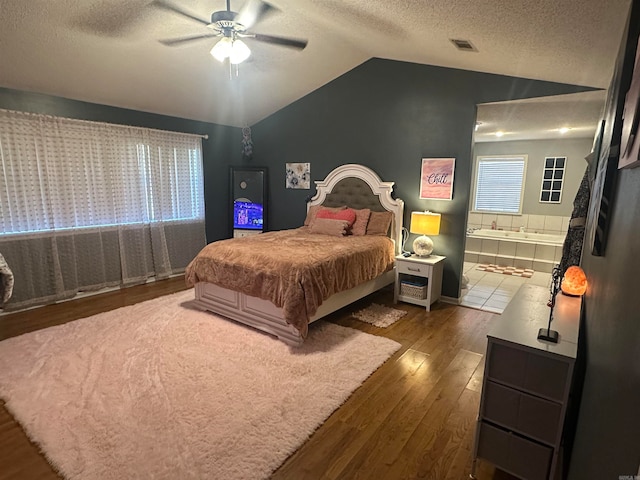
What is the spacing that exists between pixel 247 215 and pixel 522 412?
503 centimetres

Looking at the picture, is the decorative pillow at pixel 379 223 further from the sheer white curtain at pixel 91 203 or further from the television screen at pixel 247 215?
the sheer white curtain at pixel 91 203

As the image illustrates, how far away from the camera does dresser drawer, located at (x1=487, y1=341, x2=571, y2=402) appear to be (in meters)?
1.52

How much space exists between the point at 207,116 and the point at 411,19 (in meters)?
3.67

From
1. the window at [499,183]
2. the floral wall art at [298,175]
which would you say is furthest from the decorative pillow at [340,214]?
the window at [499,183]

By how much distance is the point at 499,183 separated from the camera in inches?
276

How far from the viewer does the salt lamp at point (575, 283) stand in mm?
2135

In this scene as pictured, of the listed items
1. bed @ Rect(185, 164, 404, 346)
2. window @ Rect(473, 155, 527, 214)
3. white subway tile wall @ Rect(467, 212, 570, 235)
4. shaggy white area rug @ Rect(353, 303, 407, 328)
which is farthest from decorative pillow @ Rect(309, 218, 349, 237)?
window @ Rect(473, 155, 527, 214)

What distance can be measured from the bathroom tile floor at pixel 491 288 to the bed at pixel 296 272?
3.61 ft

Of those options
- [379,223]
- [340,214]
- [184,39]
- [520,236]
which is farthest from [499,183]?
[184,39]

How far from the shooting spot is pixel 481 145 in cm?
718

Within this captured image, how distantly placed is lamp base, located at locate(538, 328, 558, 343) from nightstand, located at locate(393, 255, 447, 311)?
7.60 feet

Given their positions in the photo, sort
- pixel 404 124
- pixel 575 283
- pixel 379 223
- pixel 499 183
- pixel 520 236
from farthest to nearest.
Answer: pixel 499 183 < pixel 520 236 < pixel 379 223 < pixel 404 124 < pixel 575 283

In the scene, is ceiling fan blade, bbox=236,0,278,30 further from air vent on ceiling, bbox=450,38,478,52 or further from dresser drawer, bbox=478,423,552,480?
dresser drawer, bbox=478,423,552,480

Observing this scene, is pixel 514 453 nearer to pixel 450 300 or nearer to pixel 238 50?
pixel 450 300
